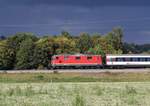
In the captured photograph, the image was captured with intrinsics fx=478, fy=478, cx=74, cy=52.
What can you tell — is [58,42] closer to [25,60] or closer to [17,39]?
[17,39]

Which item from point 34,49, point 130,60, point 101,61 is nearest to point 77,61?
point 101,61

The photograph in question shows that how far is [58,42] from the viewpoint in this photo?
143625 millimetres

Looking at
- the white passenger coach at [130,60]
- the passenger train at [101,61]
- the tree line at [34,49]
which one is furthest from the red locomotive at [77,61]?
the tree line at [34,49]

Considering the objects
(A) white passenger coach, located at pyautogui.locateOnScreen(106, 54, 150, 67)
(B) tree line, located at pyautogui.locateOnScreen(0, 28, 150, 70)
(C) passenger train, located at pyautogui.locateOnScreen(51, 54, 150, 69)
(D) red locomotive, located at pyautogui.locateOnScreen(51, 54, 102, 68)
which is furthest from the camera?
(B) tree line, located at pyautogui.locateOnScreen(0, 28, 150, 70)

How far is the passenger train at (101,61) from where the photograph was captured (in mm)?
95688

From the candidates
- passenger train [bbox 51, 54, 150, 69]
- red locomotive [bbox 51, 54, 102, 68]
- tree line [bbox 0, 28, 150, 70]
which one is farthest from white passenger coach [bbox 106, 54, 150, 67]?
tree line [bbox 0, 28, 150, 70]

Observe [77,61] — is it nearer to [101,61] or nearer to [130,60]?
[101,61]

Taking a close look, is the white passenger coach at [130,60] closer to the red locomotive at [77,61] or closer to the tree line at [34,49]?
the red locomotive at [77,61]

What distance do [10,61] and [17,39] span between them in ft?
49.7

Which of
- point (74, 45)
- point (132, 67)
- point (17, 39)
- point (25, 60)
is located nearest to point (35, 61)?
point (25, 60)

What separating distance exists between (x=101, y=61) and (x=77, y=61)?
17.0 ft

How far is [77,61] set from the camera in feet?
321

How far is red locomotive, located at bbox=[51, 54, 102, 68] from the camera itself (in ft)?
321

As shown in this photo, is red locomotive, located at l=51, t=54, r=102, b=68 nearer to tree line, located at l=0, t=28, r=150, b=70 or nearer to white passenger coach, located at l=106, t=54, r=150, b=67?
white passenger coach, located at l=106, t=54, r=150, b=67
